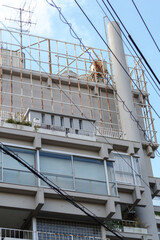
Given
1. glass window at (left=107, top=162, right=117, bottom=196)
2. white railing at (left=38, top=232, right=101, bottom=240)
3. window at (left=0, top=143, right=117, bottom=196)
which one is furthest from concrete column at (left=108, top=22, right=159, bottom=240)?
white railing at (left=38, top=232, right=101, bottom=240)

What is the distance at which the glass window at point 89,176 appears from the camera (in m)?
26.6

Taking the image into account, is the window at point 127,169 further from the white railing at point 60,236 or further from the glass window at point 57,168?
the white railing at point 60,236

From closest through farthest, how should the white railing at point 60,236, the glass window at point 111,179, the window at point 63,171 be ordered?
the white railing at point 60,236
the window at point 63,171
the glass window at point 111,179

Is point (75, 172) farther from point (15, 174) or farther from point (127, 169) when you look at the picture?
point (127, 169)

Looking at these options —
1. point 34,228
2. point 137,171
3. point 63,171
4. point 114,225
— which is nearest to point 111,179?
point 114,225

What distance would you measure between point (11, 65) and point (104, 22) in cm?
974

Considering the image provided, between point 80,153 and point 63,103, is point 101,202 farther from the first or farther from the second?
point 63,103

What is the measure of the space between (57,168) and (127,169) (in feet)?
19.1

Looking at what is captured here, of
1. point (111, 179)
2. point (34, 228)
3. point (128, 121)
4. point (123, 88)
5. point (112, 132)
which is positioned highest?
point (123, 88)

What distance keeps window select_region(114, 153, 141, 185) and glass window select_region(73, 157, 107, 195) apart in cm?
266

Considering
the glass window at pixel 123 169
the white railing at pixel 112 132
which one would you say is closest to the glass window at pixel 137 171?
the glass window at pixel 123 169

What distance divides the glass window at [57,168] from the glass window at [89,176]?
1.39ft

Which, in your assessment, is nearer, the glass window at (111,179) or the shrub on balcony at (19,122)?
the glass window at (111,179)

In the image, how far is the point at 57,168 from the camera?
2658cm
